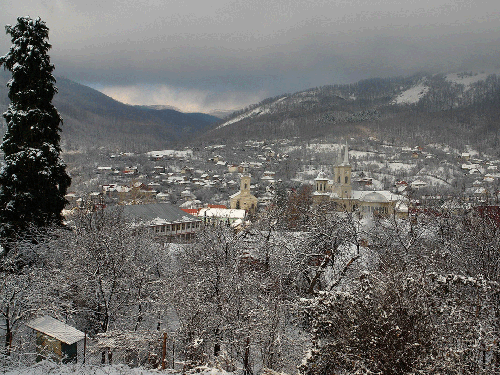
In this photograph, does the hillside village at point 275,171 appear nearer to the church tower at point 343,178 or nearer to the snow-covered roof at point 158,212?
the church tower at point 343,178

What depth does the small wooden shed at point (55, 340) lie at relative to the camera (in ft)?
29.0

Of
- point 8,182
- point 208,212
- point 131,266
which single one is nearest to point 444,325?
point 131,266

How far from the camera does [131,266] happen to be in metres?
12.0

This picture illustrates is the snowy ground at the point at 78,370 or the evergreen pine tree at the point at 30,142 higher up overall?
the evergreen pine tree at the point at 30,142

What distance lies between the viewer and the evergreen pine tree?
43.9 feet

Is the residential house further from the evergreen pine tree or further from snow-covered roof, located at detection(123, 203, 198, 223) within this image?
the evergreen pine tree

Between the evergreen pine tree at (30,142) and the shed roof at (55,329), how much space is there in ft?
15.4

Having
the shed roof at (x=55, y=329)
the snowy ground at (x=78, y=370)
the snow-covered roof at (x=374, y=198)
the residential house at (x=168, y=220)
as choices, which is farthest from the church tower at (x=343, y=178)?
the snowy ground at (x=78, y=370)

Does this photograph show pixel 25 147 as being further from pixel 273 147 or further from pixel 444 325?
pixel 273 147

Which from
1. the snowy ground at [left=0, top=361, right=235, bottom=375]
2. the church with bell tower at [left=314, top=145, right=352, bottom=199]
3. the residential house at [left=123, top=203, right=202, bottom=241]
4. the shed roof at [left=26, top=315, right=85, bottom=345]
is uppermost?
the church with bell tower at [left=314, top=145, right=352, bottom=199]

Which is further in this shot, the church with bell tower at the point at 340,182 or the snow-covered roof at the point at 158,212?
the church with bell tower at the point at 340,182

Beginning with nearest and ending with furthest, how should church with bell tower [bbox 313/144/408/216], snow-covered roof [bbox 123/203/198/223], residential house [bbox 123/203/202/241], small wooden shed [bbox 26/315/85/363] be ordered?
small wooden shed [bbox 26/315/85/363] < snow-covered roof [bbox 123/203/198/223] < residential house [bbox 123/203/202/241] < church with bell tower [bbox 313/144/408/216]

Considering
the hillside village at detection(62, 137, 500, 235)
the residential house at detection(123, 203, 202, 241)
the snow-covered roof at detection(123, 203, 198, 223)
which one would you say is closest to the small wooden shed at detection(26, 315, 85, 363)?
the residential house at detection(123, 203, 202, 241)

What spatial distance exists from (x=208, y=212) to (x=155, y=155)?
98928mm
